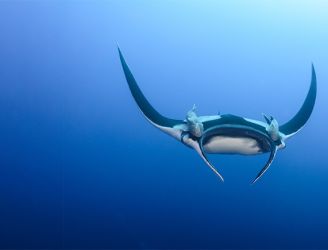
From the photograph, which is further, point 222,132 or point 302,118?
point 302,118

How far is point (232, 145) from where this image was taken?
14.5 ft

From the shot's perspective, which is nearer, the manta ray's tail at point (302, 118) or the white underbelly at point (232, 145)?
the white underbelly at point (232, 145)

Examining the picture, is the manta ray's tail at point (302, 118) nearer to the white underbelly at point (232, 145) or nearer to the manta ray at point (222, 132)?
the manta ray at point (222, 132)

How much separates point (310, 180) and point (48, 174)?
13.0m

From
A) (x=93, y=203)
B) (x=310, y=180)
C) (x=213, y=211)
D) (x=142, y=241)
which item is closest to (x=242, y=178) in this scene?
(x=213, y=211)

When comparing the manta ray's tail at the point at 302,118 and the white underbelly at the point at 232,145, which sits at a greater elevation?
the manta ray's tail at the point at 302,118

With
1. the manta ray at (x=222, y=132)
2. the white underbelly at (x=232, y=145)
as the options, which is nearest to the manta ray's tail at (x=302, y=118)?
the manta ray at (x=222, y=132)

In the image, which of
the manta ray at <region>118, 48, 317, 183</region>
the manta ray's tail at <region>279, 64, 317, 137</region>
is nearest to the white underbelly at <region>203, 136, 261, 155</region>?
the manta ray at <region>118, 48, 317, 183</region>

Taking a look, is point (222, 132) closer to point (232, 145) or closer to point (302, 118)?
point (232, 145)

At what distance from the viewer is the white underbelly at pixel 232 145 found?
14.0 ft

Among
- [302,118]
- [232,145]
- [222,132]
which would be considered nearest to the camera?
[222,132]

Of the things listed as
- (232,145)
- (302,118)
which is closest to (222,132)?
(232,145)

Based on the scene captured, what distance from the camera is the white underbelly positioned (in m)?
4.28

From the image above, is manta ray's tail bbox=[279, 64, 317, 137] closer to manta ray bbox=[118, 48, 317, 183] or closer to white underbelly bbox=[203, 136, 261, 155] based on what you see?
manta ray bbox=[118, 48, 317, 183]
